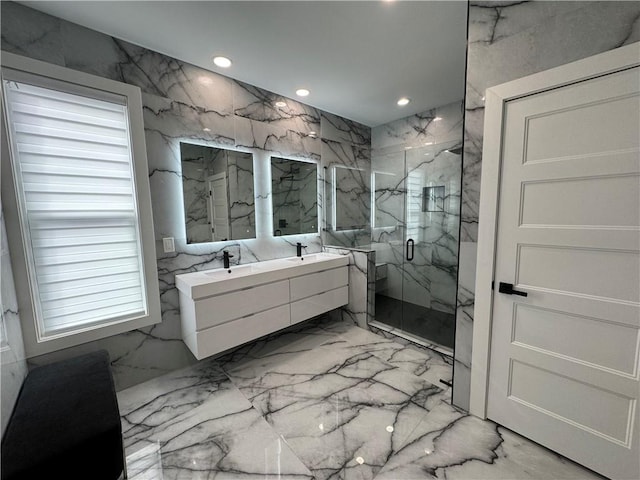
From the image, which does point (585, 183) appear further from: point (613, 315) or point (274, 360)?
point (274, 360)

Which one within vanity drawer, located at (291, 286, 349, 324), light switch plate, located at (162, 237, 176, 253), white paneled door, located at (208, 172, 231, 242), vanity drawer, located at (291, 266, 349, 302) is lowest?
vanity drawer, located at (291, 286, 349, 324)

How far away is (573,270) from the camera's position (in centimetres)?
139

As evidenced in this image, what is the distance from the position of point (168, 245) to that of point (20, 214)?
0.88 metres

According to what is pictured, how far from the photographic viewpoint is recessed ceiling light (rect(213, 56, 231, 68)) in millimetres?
2266

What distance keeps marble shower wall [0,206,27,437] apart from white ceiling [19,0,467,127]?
1.57m

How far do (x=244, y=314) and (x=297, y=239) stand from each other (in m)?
1.26

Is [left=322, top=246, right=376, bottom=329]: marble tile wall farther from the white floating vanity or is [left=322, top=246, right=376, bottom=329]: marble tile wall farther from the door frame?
the door frame

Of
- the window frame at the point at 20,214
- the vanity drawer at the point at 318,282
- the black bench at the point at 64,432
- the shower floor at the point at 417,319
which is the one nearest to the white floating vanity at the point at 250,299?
the vanity drawer at the point at 318,282

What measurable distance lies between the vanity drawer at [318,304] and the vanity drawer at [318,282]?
6 cm

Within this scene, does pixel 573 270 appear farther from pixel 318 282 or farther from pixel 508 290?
pixel 318 282

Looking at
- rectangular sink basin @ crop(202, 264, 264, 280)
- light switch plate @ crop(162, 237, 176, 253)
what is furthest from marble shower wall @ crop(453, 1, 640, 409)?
light switch plate @ crop(162, 237, 176, 253)

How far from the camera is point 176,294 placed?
7.72ft

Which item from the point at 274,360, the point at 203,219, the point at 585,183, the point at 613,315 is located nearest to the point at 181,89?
the point at 203,219

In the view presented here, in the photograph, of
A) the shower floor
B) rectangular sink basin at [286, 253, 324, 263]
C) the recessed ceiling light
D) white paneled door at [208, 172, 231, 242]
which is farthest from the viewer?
rectangular sink basin at [286, 253, 324, 263]
